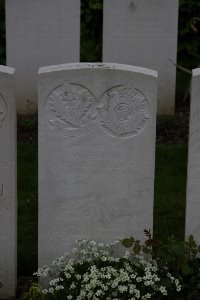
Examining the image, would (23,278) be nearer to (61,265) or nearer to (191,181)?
(61,265)

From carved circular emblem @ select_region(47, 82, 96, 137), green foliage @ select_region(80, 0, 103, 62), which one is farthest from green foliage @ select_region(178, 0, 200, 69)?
carved circular emblem @ select_region(47, 82, 96, 137)

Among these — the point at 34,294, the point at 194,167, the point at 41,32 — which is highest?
the point at 41,32

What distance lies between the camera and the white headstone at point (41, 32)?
8008 mm

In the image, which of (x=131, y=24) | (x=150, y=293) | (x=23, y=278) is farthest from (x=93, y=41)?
(x=150, y=293)

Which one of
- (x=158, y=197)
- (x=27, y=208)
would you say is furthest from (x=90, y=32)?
(x=27, y=208)

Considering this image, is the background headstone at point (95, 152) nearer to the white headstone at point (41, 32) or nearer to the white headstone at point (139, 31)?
the white headstone at point (41, 32)

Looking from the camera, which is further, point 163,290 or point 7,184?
point 7,184

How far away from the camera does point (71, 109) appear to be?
4.13 metres

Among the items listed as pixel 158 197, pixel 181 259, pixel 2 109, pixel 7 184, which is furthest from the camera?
pixel 158 197

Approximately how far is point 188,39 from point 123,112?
5.59 metres

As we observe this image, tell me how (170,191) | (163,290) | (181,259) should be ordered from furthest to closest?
(170,191) < (181,259) < (163,290)

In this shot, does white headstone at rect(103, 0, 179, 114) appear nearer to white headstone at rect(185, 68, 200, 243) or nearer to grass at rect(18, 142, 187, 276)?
grass at rect(18, 142, 187, 276)

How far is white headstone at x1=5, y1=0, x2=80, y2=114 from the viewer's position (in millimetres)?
8008

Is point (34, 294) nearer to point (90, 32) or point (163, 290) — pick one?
point (163, 290)
